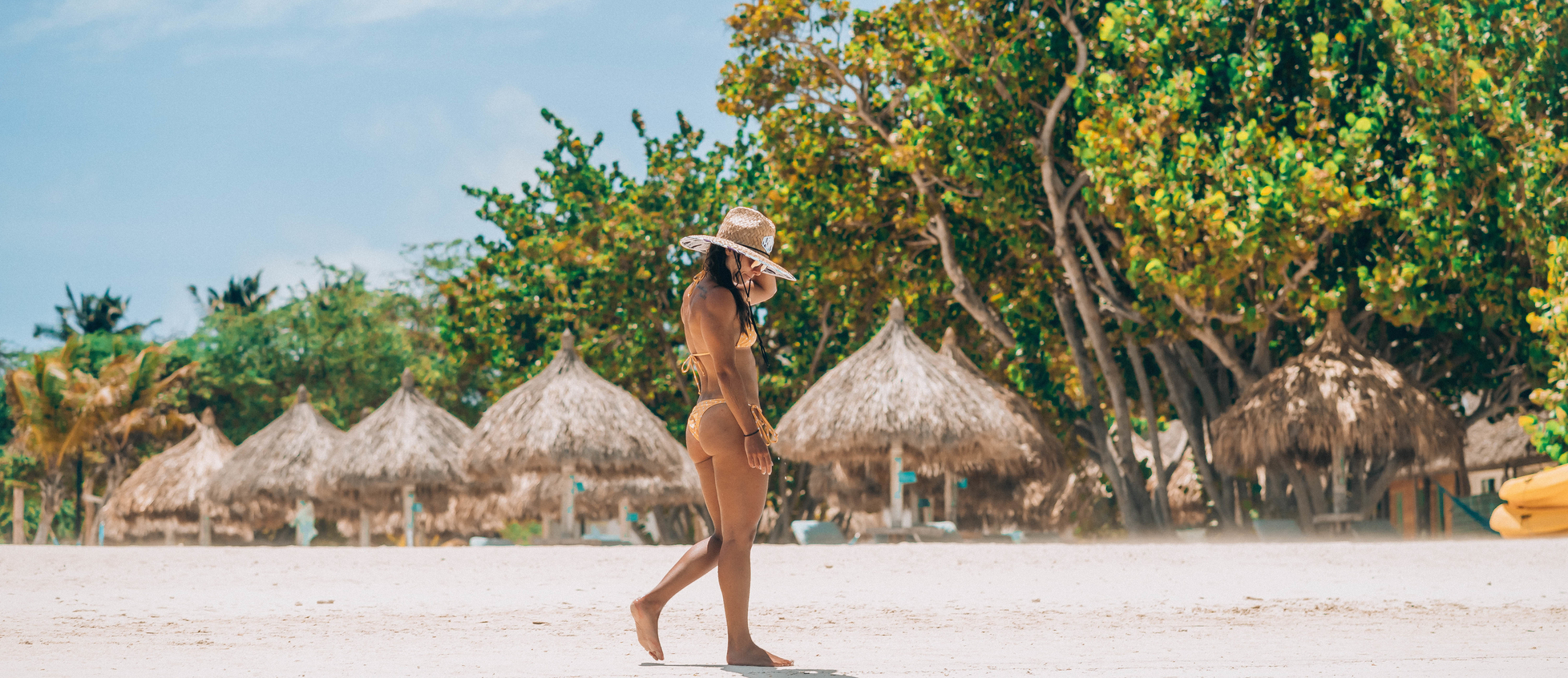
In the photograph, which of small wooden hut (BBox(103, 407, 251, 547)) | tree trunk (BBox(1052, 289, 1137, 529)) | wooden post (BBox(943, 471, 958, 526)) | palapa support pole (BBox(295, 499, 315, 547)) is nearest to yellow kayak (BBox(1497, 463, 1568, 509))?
wooden post (BBox(943, 471, 958, 526))

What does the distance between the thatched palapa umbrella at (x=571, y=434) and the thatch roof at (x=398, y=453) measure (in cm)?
189

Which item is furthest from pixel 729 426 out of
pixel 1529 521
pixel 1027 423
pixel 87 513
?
pixel 87 513

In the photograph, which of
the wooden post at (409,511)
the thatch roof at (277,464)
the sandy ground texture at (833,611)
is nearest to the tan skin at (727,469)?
the sandy ground texture at (833,611)

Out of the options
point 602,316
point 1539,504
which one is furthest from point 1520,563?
point 602,316

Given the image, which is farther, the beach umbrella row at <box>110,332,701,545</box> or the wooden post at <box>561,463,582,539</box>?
the wooden post at <box>561,463,582,539</box>

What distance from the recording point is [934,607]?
6906 millimetres

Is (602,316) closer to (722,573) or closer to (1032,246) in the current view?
(1032,246)

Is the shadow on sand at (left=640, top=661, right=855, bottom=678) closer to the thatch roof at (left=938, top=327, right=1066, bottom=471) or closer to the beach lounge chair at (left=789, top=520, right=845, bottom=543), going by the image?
the beach lounge chair at (left=789, top=520, right=845, bottom=543)

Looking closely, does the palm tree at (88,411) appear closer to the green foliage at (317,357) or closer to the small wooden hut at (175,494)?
the green foliage at (317,357)

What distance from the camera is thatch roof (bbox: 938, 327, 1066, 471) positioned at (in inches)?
645

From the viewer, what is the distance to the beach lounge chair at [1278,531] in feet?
48.4

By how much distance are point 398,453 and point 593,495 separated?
9.25 ft

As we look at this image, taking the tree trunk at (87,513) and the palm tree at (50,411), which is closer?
the palm tree at (50,411)

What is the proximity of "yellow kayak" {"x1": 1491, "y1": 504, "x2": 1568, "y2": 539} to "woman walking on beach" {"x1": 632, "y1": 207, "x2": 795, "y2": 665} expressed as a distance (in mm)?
8687
